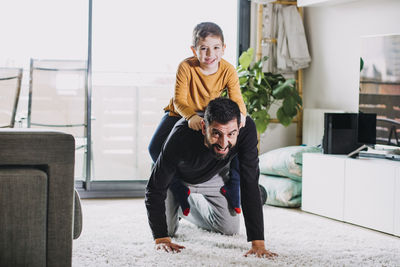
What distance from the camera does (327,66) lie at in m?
4.76

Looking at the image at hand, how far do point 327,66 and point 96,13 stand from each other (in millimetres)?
2167

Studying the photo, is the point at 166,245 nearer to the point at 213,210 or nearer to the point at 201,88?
the point at 213,210

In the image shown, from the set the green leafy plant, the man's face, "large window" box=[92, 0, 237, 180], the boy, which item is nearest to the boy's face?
the boy

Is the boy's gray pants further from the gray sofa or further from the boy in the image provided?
the gray sofa

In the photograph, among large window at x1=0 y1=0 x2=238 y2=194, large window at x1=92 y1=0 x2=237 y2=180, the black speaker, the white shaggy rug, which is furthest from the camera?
large window at x1=92 y1=0 x2=237 y2=180

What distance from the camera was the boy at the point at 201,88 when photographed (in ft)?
8.89

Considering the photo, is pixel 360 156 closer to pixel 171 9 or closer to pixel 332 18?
pixel 332 18

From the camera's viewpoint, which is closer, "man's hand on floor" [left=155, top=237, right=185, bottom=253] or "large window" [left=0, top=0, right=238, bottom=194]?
"man's hand on floor" [left=155, top=237, right=185, bottom=253]

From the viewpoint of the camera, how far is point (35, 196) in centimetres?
173

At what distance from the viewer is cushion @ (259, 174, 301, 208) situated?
13.6 feet

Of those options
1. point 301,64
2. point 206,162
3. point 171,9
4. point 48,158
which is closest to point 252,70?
point 301,64

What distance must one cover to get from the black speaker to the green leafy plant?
26.8 inches

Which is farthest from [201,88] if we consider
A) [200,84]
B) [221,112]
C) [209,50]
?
[221,112]

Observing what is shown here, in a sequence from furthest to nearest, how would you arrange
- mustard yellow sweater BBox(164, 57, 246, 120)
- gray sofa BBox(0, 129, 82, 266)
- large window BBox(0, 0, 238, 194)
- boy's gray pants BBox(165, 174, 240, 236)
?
large window BBox(0, 0, 238, 194) → boy's gray pants BBox(165, 174, 240, 236) → mustard yellow sweater BBox(164, 57, 246, 120) → gray sofa BBox(0, 129, 82, 266)
